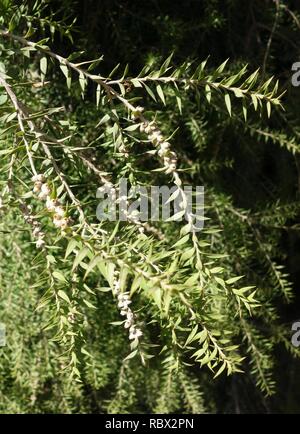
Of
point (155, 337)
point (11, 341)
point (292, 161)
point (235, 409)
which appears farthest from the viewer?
point (235, 409)

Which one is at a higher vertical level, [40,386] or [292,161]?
[292,161]

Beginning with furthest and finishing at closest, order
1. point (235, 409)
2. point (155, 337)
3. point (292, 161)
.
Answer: point (235, 409) < point (292, 161) < point (155, 337)

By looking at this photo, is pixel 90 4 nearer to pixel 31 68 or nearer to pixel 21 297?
pixel 31 68

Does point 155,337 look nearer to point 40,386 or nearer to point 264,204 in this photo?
point 40,386

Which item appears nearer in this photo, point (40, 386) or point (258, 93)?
point (258, 93)

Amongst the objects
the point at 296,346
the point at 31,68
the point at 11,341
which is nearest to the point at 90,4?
the point at 31,68

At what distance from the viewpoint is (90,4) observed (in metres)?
1.01

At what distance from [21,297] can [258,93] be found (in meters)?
0.58

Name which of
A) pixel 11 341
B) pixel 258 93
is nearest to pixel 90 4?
pixel 258 93
